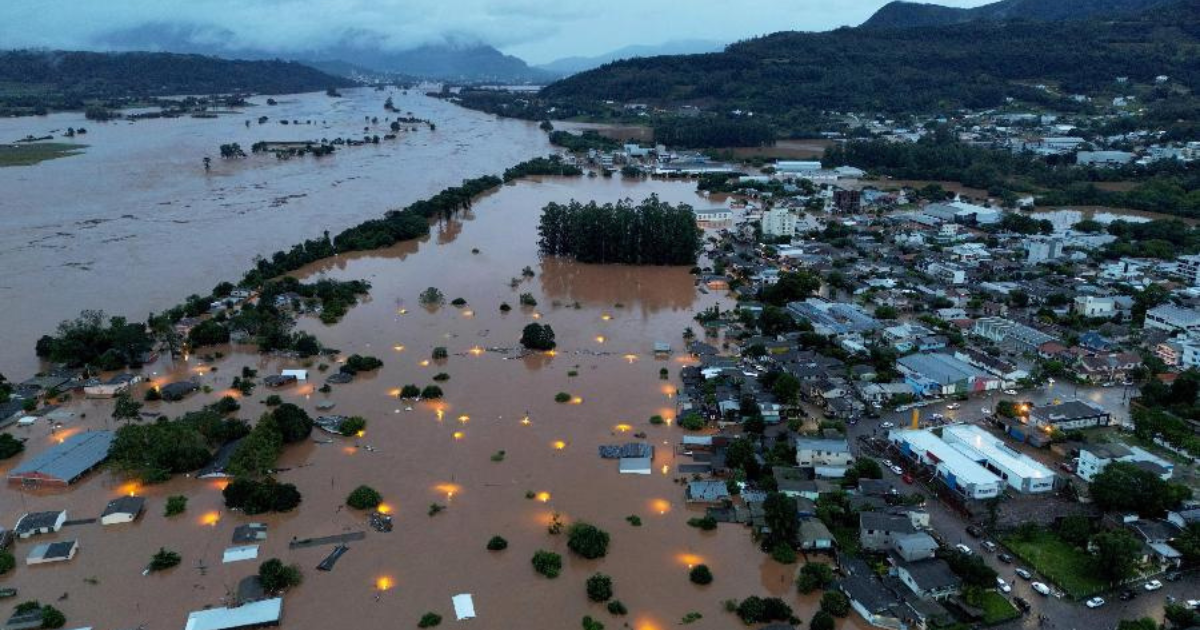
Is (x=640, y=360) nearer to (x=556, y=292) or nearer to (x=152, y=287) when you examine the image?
(x=556, y=292)

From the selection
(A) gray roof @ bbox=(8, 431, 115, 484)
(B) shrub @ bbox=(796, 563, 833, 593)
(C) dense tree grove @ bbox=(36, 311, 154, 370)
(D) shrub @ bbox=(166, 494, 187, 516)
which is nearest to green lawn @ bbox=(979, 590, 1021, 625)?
(B) shrub @ bbox=(796, 563, 833, 593)

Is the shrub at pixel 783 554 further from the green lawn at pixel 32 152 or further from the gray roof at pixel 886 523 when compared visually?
the green lawn at pixel 32 152

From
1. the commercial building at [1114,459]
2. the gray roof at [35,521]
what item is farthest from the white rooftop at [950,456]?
the gray roof at [35,521]

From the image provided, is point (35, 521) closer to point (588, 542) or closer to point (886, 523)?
point (588, 542)

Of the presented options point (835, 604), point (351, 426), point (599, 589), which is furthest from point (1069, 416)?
point (351, 426)

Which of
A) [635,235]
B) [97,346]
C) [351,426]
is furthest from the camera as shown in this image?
[635,235]

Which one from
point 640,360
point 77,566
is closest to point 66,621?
point 77,566
